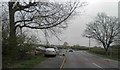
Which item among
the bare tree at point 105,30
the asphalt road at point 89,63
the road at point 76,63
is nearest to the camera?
the road at point 76,63

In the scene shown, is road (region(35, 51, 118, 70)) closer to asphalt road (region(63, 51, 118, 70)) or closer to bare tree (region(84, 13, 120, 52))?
asphalt road (region(63, 51, 118, 70))

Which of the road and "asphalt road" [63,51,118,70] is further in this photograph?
"asphalt road" [63,51,118,70]

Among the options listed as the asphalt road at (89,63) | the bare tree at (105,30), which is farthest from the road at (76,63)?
the bare tree at (105,30)

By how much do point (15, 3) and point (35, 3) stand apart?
3.09 metres

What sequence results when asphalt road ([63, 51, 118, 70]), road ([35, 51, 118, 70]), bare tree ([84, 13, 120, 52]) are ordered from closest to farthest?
road ([35, 51, 118, 70]) → asphalt road ([63, 51, 118, 70]) → bare tree ([84, 13, 120, 52])

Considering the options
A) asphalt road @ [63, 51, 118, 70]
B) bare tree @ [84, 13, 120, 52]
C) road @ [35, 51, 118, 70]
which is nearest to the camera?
road @ [35, 51, 118, 70]

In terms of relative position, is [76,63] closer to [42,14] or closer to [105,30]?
[42,14]

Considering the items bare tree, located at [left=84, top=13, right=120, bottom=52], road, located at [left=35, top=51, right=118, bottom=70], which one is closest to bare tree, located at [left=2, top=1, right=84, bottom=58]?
road, located at [left=35, top=51, right=118, bottom=70]

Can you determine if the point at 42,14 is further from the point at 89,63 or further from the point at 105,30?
the point at 105,30

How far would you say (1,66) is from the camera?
16.0m

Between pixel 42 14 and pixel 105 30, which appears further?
pixel 105 30

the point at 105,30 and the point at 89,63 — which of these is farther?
the point at 105,30

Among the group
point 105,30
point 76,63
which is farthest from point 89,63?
point 105,30

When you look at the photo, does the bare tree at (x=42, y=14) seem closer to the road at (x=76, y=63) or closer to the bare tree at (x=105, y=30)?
the road at (x=76, y=63)
